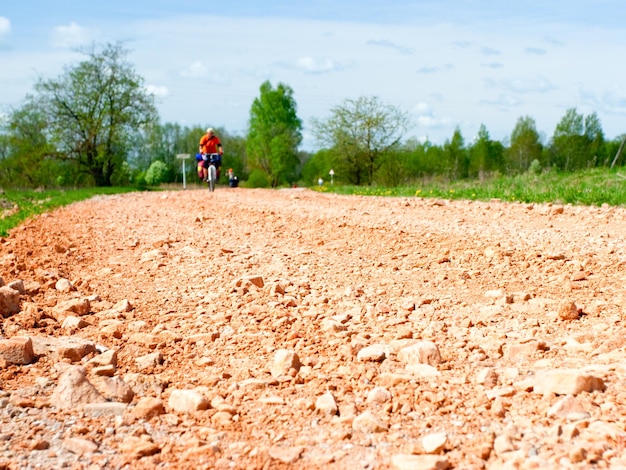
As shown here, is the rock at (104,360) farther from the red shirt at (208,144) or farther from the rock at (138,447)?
the red shirt at (208,144)

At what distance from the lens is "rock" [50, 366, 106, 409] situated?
9.74 feet

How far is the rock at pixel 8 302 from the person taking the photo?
15.2 feet

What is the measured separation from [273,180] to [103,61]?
27.4 meters

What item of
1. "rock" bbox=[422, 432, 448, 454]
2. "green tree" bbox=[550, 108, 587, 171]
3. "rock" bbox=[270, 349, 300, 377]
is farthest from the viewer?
"green tree" bbox=[550, 108, 587, 171]

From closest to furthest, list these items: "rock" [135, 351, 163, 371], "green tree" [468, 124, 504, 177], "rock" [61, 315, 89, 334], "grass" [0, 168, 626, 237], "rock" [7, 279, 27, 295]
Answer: "rock" [135, 351, 163, 371]
"rock" [61, 315, 89, 334]
"rock" [7, 279, 27, 295]
"grass" [0, 168, 626, 237]
"green tree" [468, 124, 504, 177]

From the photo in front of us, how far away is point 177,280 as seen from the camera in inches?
223

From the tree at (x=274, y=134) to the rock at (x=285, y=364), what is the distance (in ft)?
196

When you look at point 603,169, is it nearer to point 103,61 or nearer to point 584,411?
point 584,411

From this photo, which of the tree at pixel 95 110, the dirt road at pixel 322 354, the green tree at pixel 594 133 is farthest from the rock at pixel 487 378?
the green tree at pixel 594 133

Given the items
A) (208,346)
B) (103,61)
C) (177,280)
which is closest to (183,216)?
(177,280)

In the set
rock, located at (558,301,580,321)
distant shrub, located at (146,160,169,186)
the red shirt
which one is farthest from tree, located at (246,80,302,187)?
rock, located at (558,301,580,321)

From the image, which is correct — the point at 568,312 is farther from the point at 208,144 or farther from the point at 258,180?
the point at 258,180

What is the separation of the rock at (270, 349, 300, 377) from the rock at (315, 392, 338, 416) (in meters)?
0.40

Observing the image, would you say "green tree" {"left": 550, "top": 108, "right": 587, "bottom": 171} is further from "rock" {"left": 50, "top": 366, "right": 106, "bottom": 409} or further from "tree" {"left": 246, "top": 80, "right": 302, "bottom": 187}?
"rock" {"left": 50, "top": 366, "right": 106, "bottom": 409}
